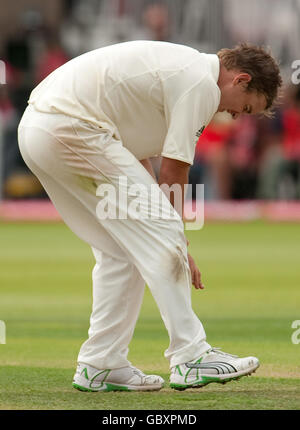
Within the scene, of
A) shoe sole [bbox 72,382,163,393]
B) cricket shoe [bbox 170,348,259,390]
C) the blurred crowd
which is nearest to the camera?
cricket shoe [bbox 170,348,259,390]

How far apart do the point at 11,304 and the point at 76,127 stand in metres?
4.87

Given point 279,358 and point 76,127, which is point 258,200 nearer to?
point 279,358

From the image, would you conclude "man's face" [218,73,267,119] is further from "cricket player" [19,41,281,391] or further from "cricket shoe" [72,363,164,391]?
"cricket shoe" [72,363,164,391]

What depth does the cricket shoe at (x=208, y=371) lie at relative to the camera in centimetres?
655

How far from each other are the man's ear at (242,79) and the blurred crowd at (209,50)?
1391 cm

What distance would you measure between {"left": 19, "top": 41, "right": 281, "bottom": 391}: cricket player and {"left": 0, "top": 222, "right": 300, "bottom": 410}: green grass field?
30 cm

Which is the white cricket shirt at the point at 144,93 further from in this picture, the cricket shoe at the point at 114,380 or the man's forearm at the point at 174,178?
the cricket shoe at the point at 114,380

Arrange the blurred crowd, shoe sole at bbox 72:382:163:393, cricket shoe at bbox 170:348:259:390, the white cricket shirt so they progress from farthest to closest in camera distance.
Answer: the blurred crowd → shoe sole at bbox 72:382:163:393 → cricket shoe at bbox 170:348:259:390 → the white cricket shirt

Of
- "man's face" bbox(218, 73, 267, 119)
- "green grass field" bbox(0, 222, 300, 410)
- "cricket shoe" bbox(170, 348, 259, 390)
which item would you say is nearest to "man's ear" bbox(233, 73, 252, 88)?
"man's face" bbox(218, 73, 267, 119)

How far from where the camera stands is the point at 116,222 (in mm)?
6594

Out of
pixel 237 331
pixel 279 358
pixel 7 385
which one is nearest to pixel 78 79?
pixel 7 385

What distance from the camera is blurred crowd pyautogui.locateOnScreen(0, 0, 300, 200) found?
21.5 m

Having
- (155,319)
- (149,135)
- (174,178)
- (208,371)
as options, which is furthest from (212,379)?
(155,319)
